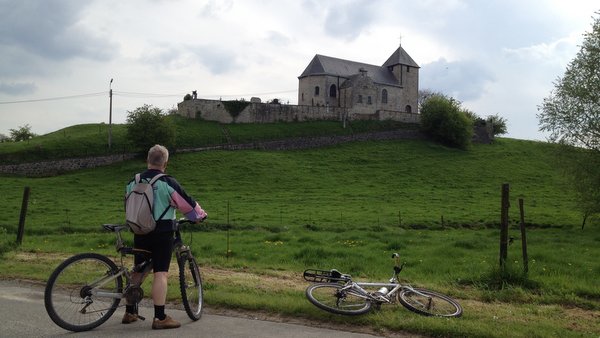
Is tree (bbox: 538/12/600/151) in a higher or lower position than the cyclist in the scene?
higher

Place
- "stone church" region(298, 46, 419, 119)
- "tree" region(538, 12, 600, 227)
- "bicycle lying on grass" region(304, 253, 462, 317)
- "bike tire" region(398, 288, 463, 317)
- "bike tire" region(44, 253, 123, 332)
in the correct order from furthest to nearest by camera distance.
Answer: "stone church" region(298, 46, 419, 119) → "tree" region(538, 12, 600, 227) → "bike tire" region(398, 288, 463, 317) → "bicycle lying on grass" region(304, 253, 462, 317) → "bike tire" region(44, 253, 123, 332)

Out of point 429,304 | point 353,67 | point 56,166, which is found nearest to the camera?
point 429,304

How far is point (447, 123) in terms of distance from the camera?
6325 centimetres

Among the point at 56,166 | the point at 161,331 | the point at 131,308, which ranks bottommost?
the point at 161,331

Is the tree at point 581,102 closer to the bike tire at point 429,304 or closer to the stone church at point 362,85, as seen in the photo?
the bike tire at point 429,304

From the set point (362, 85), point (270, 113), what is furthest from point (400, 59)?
point (270, 113)

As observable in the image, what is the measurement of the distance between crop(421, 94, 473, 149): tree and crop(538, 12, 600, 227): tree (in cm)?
3829

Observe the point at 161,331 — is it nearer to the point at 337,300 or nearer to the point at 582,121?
the point at 337,300

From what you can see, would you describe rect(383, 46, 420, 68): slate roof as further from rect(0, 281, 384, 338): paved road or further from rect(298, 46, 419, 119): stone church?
rect(0, 281, 384, 338): paved road

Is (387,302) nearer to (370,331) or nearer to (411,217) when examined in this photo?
(370,331)

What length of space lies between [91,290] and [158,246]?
934 mm

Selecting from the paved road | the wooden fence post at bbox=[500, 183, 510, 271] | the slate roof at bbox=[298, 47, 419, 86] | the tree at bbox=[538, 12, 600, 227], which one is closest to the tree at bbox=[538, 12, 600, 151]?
the tree at bbox=[538, 12, 600, 227]

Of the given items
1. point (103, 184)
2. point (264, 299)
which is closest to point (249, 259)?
point (264, 299)

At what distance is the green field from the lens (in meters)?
7.75
